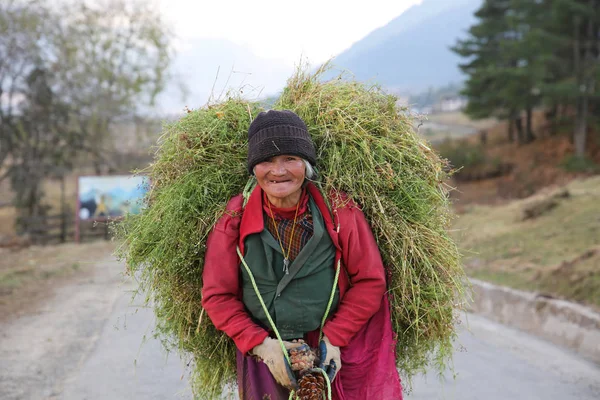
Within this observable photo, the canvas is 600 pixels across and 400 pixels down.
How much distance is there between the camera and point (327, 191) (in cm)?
247

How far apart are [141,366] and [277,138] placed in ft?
11.2

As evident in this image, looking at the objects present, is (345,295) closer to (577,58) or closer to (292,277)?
(292,277)

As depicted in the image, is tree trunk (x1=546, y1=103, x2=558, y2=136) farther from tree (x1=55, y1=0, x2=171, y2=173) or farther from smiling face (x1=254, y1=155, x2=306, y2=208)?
smiling face (x1=254, y1=155, x2=306, y2=208)

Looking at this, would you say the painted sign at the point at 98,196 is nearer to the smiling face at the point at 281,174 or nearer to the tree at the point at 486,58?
the smiling face at the point at 281,174

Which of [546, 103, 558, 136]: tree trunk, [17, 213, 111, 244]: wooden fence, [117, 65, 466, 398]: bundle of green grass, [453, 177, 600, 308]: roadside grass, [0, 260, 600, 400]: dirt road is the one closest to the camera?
[117, 65, 466, 398]: bundle of green grass

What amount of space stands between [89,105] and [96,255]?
1038 centimetres

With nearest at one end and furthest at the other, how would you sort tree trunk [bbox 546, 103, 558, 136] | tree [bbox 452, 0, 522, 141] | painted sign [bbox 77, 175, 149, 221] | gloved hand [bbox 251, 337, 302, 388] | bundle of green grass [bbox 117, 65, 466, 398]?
gloved hand [bbox 251, 337, 302, 388] < bundle of green grass [bbox 117, 65, 466, 398] < painted sign [bbox 77, 175, 149, 221] < tree [bbox 452, 0, 522, 141] < tree trunk [bbox 546, 103, 558, 136]

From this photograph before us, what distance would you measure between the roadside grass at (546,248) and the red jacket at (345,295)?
2448 millimetres

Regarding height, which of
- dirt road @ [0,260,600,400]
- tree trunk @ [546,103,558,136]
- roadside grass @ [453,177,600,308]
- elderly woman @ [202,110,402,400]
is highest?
tree trunk @ [546,103,558,136]

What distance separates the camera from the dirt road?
14.2ft

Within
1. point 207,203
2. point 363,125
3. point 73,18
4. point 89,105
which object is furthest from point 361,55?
point 73,18

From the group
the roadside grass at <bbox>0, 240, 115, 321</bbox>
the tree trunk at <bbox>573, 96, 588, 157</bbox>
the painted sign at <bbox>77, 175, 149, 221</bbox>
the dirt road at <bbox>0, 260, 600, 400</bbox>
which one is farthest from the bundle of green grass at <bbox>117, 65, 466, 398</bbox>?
the tree trunk at <bbox>573, 96, 588, 157</bbox>

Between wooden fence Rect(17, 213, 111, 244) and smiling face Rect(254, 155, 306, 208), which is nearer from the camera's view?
smiling face Rect(254, 155, 306, 208)

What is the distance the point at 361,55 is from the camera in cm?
455
